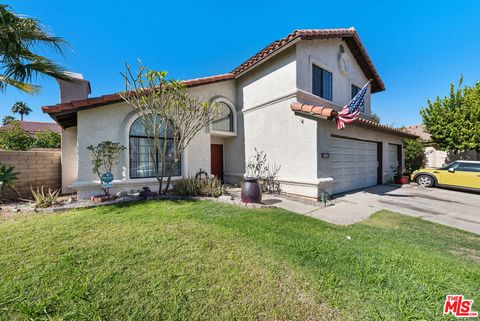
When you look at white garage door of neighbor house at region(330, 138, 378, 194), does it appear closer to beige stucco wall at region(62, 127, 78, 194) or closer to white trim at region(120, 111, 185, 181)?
white trim at region(120, 111, 185, 181)

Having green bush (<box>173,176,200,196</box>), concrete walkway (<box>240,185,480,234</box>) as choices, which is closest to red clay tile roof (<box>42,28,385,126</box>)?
green bush (<box>173,176,200,196</box>)


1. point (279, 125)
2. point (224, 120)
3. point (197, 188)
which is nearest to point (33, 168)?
point (197, 188)

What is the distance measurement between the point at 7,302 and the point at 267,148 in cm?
868

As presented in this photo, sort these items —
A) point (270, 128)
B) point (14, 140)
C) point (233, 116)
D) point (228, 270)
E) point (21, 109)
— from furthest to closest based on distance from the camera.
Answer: point (21, 109) < point (14, 140) < point (233, 116) < point (270, 128) < point (228, 270)

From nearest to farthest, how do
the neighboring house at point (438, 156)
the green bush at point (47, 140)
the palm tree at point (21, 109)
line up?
the neighboring house at point (438, 156), the green bush at point (47, 140), the palm tree at point (21, 109)

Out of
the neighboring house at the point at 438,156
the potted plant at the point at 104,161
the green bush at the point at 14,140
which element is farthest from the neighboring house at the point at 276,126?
the green bush at the point at 14,140

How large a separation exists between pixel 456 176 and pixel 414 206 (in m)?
5.32

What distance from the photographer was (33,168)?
8102 mm

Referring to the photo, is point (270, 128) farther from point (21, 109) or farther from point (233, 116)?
point (21, 109)

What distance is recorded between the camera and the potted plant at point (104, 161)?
23.2 feet

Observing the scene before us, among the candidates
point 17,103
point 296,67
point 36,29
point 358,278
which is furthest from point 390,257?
point 17,103

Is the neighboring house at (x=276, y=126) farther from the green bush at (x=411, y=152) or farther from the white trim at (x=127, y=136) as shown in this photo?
the green bush at (x=411, y=152)

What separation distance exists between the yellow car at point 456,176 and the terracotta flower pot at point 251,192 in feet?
34.7

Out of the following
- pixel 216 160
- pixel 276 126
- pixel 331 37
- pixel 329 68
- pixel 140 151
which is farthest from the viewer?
pixel 216 160
